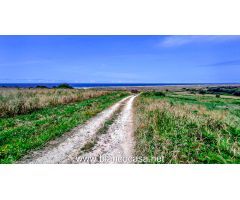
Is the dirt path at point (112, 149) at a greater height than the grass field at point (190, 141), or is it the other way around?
the grass field at point (190, 141)

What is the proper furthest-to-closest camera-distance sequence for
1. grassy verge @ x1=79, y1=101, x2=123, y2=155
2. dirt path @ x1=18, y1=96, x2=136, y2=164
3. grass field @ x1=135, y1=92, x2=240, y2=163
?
grassy verge @ x1=79, y1=101, x2=123, y2=155 < dirt path @ x1=18, y1=96, x2=136, y2=164 < grass field @ x1=135, y1=92, x2=240, y2=163

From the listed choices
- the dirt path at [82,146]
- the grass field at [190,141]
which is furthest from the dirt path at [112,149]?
the grass field at [190,141]

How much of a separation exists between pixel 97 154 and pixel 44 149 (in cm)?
178

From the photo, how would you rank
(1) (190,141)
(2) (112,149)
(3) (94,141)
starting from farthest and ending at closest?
(3) (94,141), (1) (190,141), (2) (112,149)

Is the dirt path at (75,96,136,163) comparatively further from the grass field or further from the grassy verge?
the grass field

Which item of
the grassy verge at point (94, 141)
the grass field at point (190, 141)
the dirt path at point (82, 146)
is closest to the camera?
the grass field at point (190, 141)

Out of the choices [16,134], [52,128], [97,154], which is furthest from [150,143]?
[16,134]

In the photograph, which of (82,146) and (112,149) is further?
(82,146)

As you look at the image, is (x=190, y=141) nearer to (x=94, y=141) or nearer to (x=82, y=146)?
(x=94, y=141)

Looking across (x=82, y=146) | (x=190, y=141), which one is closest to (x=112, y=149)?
(x=82, y=146)

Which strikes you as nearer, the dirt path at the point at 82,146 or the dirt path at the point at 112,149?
the dirt path at the point at 112,149

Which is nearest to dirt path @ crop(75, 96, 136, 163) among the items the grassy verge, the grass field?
the grassy verge

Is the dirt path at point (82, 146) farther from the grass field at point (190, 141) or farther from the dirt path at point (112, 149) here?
the grass field at point (190, 141)
